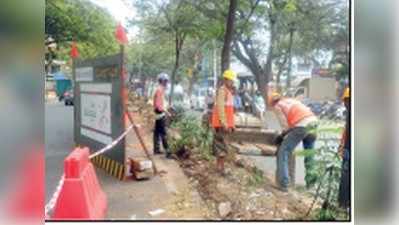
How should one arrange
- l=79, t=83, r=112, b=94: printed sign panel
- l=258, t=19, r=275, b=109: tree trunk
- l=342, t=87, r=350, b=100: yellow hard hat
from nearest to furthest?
l=342, t=87, r=350, b=100: yellow hard hat, l=258, t=19, r=275, b=109: tree trunk, l=79, t=83, r=112, b=94: printed sign panel

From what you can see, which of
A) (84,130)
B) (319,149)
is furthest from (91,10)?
(319,149)

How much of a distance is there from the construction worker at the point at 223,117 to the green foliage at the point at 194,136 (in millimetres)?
42

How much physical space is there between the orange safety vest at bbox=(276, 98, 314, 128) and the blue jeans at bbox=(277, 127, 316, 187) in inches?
2.2

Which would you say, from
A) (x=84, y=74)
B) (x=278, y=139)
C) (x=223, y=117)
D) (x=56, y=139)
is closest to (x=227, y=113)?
(x=223, y=117)

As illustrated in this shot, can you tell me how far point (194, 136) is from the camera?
240 centimetres

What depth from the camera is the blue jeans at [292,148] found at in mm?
2365

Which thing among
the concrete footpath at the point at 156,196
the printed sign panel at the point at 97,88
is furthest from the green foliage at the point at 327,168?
the printed sign panel at the point at 97,88

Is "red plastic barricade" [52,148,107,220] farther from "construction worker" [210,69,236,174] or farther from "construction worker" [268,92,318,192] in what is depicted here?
"construction worker" [268,92,318,192]

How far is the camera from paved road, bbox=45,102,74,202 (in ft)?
7.27

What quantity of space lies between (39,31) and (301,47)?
1311 millimetres

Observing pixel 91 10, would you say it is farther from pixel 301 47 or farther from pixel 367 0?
pixel 367 0

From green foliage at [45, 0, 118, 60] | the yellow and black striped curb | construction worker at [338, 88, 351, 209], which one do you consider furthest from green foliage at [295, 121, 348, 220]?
green foliage at [45, 0, 118, 60]

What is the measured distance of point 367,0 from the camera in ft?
6.50

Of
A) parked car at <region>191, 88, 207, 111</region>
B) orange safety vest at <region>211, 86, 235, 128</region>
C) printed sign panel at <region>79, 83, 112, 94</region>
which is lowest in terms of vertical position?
orange safety vest at <region>211, 86, 235, 128</region>
